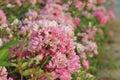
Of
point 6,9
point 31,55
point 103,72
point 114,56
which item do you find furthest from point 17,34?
point 114,56

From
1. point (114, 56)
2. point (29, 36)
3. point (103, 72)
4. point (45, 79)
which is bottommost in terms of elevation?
point (45, 79)

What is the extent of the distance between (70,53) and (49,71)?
187 mm

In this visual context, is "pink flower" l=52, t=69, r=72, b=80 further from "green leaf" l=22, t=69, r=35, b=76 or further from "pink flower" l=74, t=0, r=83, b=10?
"pink flower" l=74, t=0, r=83, b=10

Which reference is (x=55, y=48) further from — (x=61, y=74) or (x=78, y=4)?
(x=78, y=4)

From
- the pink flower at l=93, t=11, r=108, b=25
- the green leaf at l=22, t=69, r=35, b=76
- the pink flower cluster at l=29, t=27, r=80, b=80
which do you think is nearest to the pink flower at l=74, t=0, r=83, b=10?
the pink flower at l=93, t=11, r=108, b=25

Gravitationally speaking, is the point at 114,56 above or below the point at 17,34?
above

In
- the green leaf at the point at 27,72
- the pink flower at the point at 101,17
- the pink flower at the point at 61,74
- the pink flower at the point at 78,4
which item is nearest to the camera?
the green leaf at the point at 27,72

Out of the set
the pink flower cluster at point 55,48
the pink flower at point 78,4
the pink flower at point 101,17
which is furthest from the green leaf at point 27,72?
the pink flower at point 101,17

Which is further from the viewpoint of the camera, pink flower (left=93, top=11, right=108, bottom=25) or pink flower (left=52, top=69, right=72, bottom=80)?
pink flower (left=93, top=11, right=108, bottom=25)

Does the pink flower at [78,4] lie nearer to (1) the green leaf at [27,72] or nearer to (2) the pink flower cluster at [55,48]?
(2) the pink flower cluster at [55,48]

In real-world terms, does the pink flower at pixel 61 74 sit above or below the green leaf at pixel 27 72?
above

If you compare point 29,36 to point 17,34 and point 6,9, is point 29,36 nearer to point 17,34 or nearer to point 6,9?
point 17,34

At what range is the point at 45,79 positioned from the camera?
312cm

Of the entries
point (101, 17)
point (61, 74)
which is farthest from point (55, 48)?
point (101, 17)
